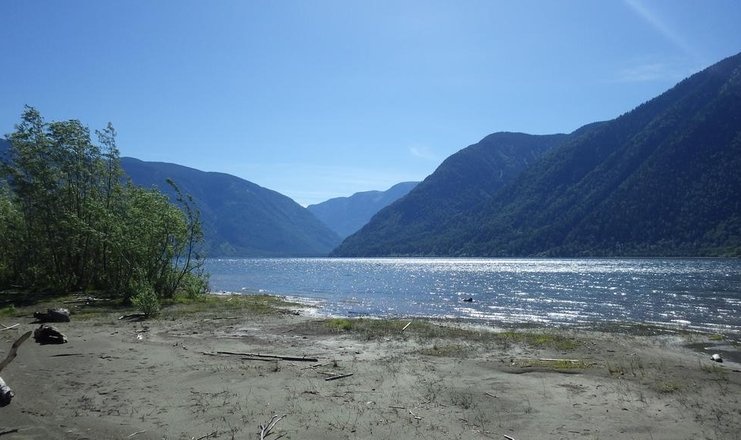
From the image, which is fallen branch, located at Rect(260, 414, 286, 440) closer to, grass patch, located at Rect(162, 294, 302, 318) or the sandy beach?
the sandy beach

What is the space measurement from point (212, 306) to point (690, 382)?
29.6 m

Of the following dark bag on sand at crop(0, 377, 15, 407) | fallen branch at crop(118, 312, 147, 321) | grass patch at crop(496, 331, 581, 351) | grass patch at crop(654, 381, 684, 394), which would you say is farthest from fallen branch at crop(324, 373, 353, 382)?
fallen branch at crop(118, 312, 147, 321)

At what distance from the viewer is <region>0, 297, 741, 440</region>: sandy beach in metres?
10.1

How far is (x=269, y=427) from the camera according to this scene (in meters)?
9.79

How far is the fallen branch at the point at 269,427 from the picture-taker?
9.43 metres

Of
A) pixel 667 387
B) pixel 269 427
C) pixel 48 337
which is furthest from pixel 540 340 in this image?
pixel 48 337

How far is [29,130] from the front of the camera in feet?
117

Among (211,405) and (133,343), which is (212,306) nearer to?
(133,343)

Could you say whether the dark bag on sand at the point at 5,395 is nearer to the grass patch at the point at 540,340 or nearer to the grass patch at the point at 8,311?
the grass patch at the point at 540,340

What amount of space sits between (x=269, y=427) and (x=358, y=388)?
373cm

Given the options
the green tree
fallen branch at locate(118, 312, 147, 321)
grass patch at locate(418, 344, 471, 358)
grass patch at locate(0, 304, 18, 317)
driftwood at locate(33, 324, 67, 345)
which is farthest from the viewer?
the green tree

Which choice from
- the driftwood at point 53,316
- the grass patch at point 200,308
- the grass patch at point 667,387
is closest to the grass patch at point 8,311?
the driftwood at point 53,316

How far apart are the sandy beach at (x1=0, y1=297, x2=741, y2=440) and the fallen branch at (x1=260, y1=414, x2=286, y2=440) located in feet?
0.13

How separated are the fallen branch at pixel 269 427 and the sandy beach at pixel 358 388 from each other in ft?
0.13
